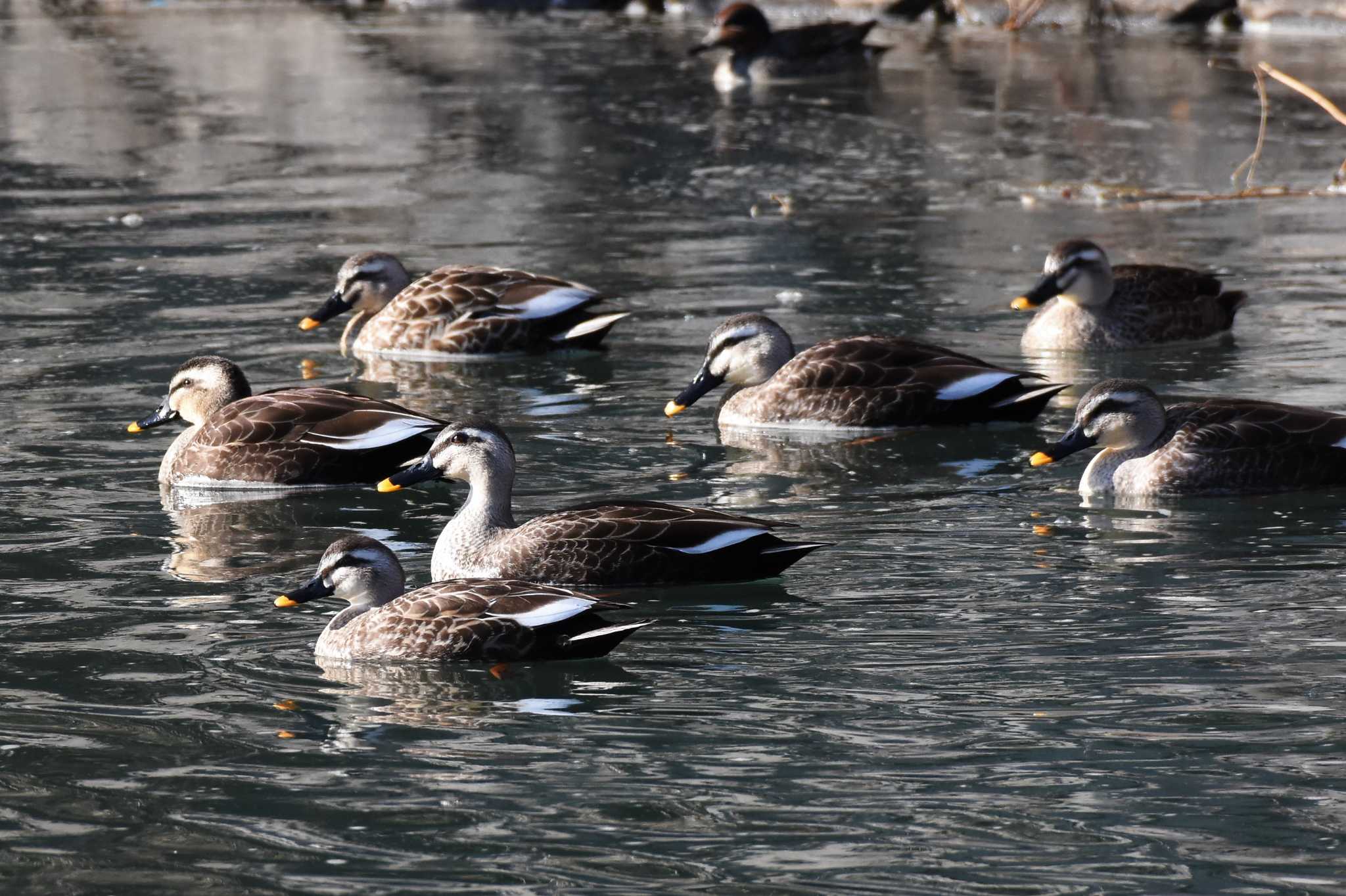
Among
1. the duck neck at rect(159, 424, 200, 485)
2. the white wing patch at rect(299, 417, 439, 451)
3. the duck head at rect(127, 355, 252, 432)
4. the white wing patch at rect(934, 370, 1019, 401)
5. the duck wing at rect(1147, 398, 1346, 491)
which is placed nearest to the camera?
the duck wing at rect(1147, 398, 1346, 491)

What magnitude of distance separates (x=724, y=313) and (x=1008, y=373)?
3.39 meters

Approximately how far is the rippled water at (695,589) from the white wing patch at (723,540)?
0.23 metres

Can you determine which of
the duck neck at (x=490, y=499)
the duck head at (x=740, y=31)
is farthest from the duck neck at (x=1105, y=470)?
the duck head at (x=740, y=31)

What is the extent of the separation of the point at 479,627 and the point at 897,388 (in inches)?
181

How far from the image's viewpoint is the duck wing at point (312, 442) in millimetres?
10828

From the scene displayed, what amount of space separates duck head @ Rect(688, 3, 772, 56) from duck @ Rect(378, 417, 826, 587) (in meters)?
21.1

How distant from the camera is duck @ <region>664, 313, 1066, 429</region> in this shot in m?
11.8

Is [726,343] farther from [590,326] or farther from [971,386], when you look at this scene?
[590,326]

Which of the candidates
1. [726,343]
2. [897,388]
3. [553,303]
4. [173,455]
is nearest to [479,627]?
[173,455]

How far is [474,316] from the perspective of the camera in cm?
1421

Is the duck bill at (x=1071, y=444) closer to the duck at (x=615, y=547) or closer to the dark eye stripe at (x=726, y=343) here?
the duck at (x=615, y=547)

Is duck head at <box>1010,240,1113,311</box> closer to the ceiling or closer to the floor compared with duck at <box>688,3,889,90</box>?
closer to the floor

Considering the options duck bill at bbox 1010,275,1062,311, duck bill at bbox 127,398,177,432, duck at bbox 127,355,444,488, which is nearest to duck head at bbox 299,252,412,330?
duck bill at bbox 127,398,177,432

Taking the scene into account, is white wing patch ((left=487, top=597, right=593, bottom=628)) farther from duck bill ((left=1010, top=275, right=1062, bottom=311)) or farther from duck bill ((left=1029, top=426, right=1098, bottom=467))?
duck bill ((left=1010, top=275, right=1062, bottom=311))
